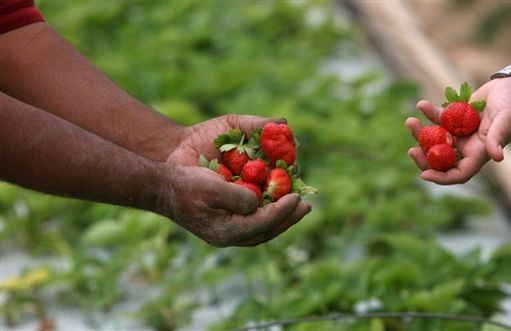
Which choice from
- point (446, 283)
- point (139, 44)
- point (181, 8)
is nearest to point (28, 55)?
point (446, 283)

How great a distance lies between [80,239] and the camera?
4.17 m

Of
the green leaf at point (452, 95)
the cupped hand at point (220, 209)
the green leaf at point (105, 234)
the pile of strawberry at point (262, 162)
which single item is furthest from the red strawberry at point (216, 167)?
the green leaf at point (105, 234)

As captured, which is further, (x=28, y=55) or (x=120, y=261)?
(x=120, y=261)

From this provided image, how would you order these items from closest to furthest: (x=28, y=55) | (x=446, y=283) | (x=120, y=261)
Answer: (x=28, y=55) < (x=446, y=283) < (x=120, y=261)

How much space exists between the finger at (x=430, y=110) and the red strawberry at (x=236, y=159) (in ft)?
1.36

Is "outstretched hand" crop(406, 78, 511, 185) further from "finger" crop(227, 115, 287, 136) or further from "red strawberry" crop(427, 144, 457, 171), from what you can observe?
"finger" crop(227, 115, 287, 136)

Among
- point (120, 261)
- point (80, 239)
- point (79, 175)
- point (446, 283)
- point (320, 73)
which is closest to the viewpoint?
point (79, 175)

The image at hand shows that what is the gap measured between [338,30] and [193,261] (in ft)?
8.70

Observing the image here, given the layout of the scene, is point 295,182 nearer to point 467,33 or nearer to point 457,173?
point 457,173

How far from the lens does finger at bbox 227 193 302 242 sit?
234 cm

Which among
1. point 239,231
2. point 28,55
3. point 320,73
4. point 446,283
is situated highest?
point 320,73

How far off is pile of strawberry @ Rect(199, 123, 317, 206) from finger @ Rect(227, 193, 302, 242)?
0.12 m

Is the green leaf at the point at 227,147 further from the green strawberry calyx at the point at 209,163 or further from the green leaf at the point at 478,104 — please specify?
the green leaf at the point at 478,104

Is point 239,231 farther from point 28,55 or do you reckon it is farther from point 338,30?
point 338,30
